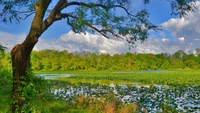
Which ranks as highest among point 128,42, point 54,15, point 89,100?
point 54,15

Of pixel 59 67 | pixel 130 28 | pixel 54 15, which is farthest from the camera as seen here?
pixel 59 67

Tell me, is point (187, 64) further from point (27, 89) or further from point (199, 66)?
point (27, 89)

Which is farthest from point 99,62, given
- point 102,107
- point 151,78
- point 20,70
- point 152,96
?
point 20,70

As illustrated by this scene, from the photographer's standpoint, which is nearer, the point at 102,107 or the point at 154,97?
the point at 102,107

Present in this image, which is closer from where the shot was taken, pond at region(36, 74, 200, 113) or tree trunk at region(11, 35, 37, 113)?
tree trunk at region(11, 35, 37, 113)

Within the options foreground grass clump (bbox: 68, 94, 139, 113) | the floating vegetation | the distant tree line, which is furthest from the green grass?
the distant tree line

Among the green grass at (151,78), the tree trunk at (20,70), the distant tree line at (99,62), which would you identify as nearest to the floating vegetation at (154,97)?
the tree trunk at (20,70)

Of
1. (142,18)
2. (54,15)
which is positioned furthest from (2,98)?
(142,18)

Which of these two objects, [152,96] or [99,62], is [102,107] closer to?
[152,96]

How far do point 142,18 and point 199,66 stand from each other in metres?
80.4

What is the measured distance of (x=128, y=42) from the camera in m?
10.2

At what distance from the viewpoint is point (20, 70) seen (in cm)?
740

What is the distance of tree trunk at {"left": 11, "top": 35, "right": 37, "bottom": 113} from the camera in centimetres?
738

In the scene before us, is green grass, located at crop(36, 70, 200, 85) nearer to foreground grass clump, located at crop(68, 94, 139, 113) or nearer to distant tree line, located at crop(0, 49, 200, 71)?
foreground grass clump, located at crop(68, 94, 139, 113)
